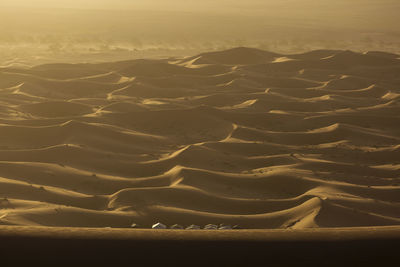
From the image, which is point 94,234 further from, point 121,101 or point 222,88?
point 222,88

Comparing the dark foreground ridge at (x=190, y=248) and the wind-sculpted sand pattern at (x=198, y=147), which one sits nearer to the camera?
the dark foreground ridge at (x=190, y=248)

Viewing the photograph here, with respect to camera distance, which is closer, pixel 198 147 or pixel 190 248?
pixel 190 248

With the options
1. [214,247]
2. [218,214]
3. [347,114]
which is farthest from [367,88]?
[214,247]

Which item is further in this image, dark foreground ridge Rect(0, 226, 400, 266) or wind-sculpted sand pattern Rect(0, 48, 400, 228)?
wind-sculpted sand pattern Rect(0, 48, 400, 228)

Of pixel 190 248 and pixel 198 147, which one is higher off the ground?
pixel 198 147
